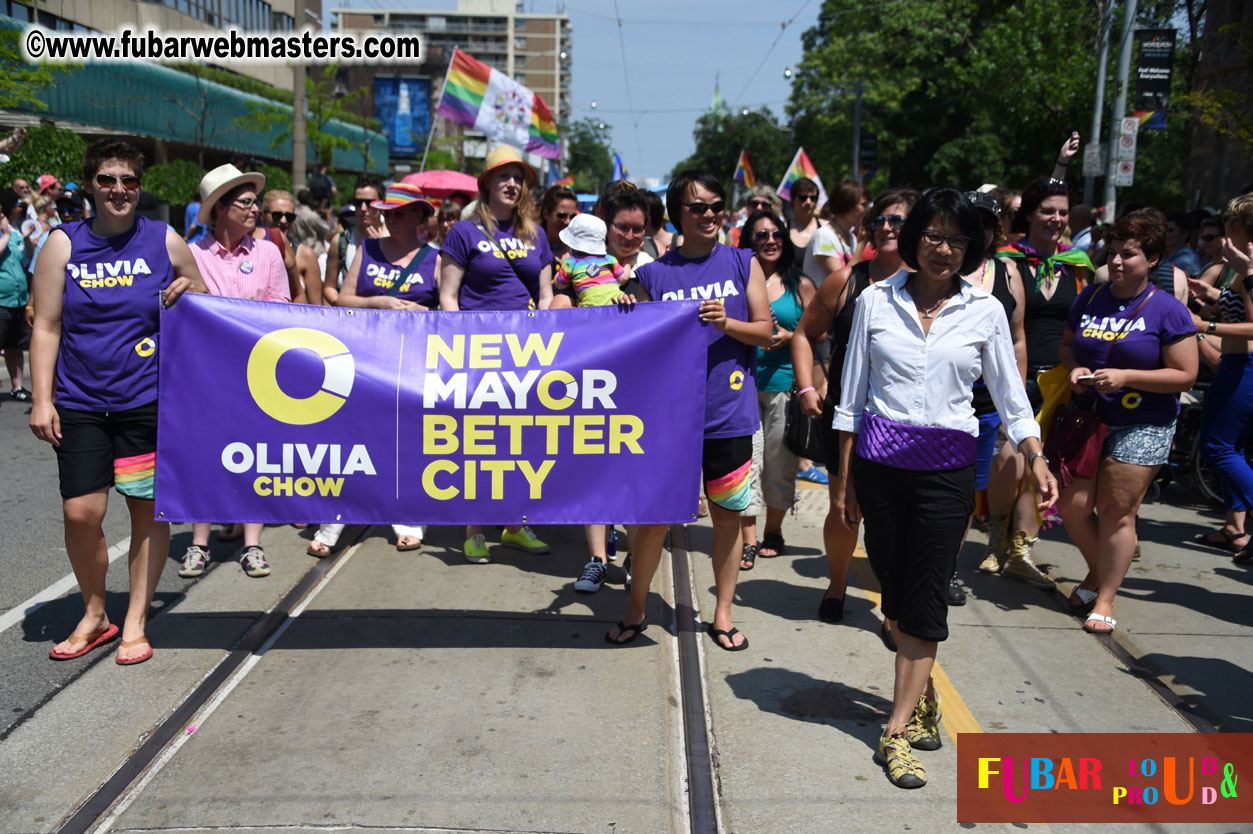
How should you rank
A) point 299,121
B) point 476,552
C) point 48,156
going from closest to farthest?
point 476,552, point 48,156, point 299,121

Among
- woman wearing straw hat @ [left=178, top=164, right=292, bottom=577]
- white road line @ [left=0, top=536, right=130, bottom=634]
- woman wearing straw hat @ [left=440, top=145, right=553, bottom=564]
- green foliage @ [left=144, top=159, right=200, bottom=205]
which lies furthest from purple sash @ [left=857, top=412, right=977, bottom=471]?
green foliage @ [left=144, top=159, right=200, bottom=205]

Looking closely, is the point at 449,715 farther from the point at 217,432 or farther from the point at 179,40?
the point at 179,40

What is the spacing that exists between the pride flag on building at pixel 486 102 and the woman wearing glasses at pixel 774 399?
8566mm

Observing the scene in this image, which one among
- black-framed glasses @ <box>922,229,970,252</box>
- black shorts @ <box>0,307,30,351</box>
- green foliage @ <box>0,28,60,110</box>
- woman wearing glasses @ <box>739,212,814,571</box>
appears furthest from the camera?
green foliage @ <box>0,28,60,110</box>

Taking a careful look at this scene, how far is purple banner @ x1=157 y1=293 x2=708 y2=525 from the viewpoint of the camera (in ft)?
15.7

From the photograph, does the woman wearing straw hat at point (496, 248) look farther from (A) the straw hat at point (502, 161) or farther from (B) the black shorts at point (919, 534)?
(B) the black shorts at point (919, 534)

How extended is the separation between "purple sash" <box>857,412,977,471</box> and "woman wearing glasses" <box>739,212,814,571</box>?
2.47 meters

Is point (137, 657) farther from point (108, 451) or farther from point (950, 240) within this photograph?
point (950, 240)

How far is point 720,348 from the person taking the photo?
16.4ft

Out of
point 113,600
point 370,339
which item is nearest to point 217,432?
point 370,339

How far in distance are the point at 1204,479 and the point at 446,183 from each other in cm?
617

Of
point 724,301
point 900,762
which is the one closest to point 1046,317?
point 724,301

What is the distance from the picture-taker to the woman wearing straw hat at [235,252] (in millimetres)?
5660

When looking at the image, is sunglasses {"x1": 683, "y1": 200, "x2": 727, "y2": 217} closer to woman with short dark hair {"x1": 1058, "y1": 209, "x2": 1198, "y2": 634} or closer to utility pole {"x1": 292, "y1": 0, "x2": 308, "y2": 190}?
woman with short dark hair {"x1": 1058, "y1": 209, "x2": 1198, "y2": 634}
